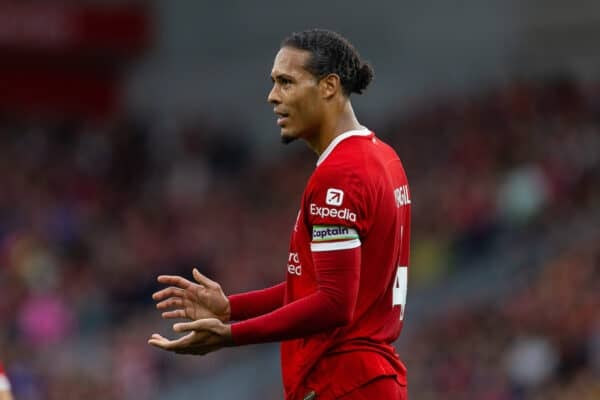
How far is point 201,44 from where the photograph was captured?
23141 mm

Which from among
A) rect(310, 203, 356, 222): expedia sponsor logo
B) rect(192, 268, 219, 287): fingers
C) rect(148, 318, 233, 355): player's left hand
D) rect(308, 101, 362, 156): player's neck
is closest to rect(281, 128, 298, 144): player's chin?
rect(308, 101, 362, 156): player's neck

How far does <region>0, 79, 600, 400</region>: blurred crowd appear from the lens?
41.8 feet

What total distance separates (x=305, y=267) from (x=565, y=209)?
10481mm

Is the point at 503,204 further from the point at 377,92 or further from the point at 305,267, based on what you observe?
the point at 305,267

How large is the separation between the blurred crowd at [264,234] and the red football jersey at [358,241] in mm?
7026

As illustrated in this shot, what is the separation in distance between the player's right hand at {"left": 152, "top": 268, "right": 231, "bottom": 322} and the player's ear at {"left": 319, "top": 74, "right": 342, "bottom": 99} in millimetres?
763

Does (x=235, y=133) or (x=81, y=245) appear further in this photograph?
(x=235, y=133)

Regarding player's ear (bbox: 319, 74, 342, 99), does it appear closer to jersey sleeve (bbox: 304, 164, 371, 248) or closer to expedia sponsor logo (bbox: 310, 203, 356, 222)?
jersey sleeve (bbox: 304, 164, 371, 248)

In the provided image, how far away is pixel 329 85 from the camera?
4.61 metres

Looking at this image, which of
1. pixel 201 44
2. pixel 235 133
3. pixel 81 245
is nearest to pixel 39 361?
pixel 81 245

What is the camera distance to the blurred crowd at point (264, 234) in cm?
1275

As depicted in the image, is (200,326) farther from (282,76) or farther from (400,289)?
(282,76)

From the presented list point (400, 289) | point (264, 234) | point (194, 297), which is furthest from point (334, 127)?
point (264, 234)

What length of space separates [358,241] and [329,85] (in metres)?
0.58
